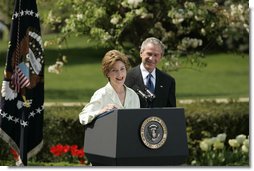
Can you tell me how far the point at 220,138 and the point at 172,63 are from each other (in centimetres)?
136

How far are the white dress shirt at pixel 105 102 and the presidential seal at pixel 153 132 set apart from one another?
8.3 inches

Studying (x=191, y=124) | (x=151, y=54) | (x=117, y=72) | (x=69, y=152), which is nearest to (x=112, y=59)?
(x=117, y=72)

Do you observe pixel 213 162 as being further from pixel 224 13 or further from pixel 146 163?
pixel 146 163

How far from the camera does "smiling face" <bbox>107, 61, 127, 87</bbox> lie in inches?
183

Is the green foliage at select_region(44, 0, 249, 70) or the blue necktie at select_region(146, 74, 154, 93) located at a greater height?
the green foliage at select_region(44, 0, 249, 70)

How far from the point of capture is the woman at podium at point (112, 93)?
463cm

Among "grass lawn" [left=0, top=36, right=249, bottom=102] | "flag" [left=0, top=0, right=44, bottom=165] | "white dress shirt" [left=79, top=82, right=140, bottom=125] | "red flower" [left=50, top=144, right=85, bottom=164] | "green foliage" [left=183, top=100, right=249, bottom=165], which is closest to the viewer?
"white dress shirt" [left=79, top=82, right=140, bottom=125]

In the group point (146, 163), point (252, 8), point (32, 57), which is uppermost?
point (252, 8)

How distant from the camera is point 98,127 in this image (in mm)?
4637

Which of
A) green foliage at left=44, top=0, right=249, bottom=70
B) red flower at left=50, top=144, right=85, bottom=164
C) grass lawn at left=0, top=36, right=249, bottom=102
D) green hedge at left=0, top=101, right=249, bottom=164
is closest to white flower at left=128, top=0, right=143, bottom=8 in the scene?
green foliage at left=44, top=0, right=249, bottom=70

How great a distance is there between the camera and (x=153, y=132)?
462 centimetres

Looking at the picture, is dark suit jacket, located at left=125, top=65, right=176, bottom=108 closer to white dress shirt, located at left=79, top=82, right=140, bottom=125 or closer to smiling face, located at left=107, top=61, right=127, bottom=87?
white dress shirt, located at left=79, top=82, right=140, bottom=125

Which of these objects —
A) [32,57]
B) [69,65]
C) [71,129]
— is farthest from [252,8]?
[69,65]

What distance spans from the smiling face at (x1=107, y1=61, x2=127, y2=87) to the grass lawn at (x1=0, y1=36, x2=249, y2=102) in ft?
33.3
